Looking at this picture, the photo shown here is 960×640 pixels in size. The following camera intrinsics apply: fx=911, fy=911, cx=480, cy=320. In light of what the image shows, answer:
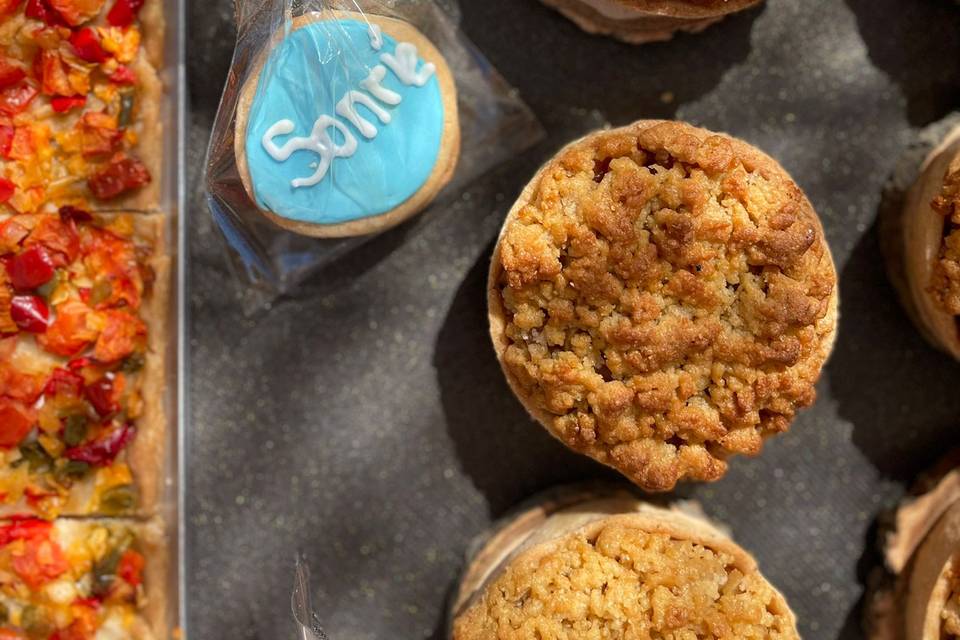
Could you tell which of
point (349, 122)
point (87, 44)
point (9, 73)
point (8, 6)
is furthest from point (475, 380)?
point (8, 6)

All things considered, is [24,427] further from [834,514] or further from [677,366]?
[834,514]

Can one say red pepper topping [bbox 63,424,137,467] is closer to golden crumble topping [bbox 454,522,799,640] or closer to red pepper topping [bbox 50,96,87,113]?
red pepper topping [bbox 50,96,87,113]

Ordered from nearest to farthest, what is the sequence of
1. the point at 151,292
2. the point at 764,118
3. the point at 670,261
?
the point at 670,261, the point at 151,292, the point at 764,118

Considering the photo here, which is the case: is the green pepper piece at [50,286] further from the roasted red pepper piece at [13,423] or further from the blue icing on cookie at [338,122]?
the blue icing on cookie at [338,122]

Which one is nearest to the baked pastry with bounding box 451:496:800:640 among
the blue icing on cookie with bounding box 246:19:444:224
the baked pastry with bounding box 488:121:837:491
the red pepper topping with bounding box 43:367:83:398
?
the baked pastry with bounding box 488:121:837:491

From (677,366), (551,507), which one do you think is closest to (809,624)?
(551,507)

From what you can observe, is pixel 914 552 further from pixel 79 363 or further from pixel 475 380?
pixel 79 363
